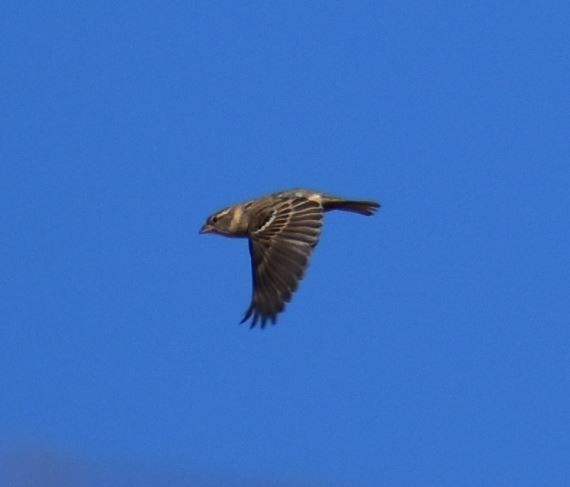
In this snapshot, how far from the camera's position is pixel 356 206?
86.1ft

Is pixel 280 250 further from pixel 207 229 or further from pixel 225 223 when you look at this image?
pixel 207 229

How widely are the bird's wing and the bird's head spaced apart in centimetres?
74

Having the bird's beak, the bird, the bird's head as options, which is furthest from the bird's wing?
the bird's beak

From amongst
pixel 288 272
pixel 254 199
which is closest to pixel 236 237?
pixel 254 199

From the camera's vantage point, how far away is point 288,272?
24484 mm

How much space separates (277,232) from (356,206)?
1.43 metres

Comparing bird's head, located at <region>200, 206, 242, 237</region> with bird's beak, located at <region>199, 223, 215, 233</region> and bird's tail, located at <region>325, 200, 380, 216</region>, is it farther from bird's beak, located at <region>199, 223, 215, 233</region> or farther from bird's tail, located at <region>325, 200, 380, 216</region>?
bird's tail, located at <region>325, 200, 380, 216</region>

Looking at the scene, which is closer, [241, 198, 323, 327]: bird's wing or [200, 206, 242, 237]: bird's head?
[241, 198, 323, 327]: bird's wing

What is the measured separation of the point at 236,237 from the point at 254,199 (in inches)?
25.6

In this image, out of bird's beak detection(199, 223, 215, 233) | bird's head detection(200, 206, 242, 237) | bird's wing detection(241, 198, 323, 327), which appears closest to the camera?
bird's wing detection(241, 198, 323, 327)

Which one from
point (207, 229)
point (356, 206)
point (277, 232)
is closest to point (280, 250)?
point (277, 232)

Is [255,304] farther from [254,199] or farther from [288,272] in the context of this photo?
[254,199]

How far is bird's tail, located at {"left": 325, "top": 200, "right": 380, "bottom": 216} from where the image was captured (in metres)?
26.0

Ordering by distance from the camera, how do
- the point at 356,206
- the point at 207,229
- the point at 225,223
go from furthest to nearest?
the point at 207,229, the point at 225,223, the point at 356,206
